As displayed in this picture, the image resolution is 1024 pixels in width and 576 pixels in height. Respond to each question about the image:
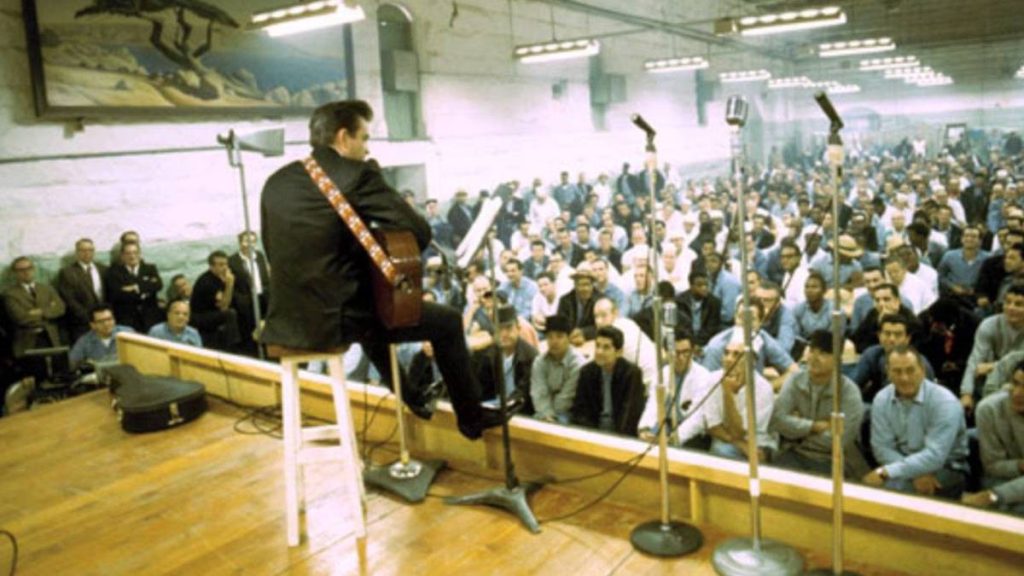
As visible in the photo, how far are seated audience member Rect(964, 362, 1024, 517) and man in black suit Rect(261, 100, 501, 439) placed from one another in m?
2.68

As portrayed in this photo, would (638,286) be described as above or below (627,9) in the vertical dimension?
below

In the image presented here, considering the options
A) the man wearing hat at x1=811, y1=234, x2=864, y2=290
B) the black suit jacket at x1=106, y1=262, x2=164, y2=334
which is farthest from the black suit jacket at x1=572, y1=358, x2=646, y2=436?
the black suit jacket at x1=106, y1=262, x2=164, y2=334

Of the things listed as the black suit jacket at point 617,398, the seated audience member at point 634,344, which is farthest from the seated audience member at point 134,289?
the black suit jacket at point 617,398

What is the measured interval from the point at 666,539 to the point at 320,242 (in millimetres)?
1374

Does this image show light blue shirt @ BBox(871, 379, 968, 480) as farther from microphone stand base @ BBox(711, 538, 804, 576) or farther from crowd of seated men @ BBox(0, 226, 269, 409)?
crowd of seated men @ BBox(0, 226, 269, 409)

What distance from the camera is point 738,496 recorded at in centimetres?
239

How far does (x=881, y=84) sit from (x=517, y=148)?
19606 millimetres

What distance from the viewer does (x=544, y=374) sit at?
452cm

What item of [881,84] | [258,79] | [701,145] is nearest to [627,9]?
[701,145]

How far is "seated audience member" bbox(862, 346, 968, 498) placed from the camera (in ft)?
11.1

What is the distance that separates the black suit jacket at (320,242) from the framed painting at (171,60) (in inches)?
170

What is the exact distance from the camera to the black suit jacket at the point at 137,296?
660cm

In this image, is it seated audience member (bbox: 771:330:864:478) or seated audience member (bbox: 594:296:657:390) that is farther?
seated audience member (bbox: 594:296:657:390)

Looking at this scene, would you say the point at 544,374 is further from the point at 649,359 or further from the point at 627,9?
the point at 627,9
